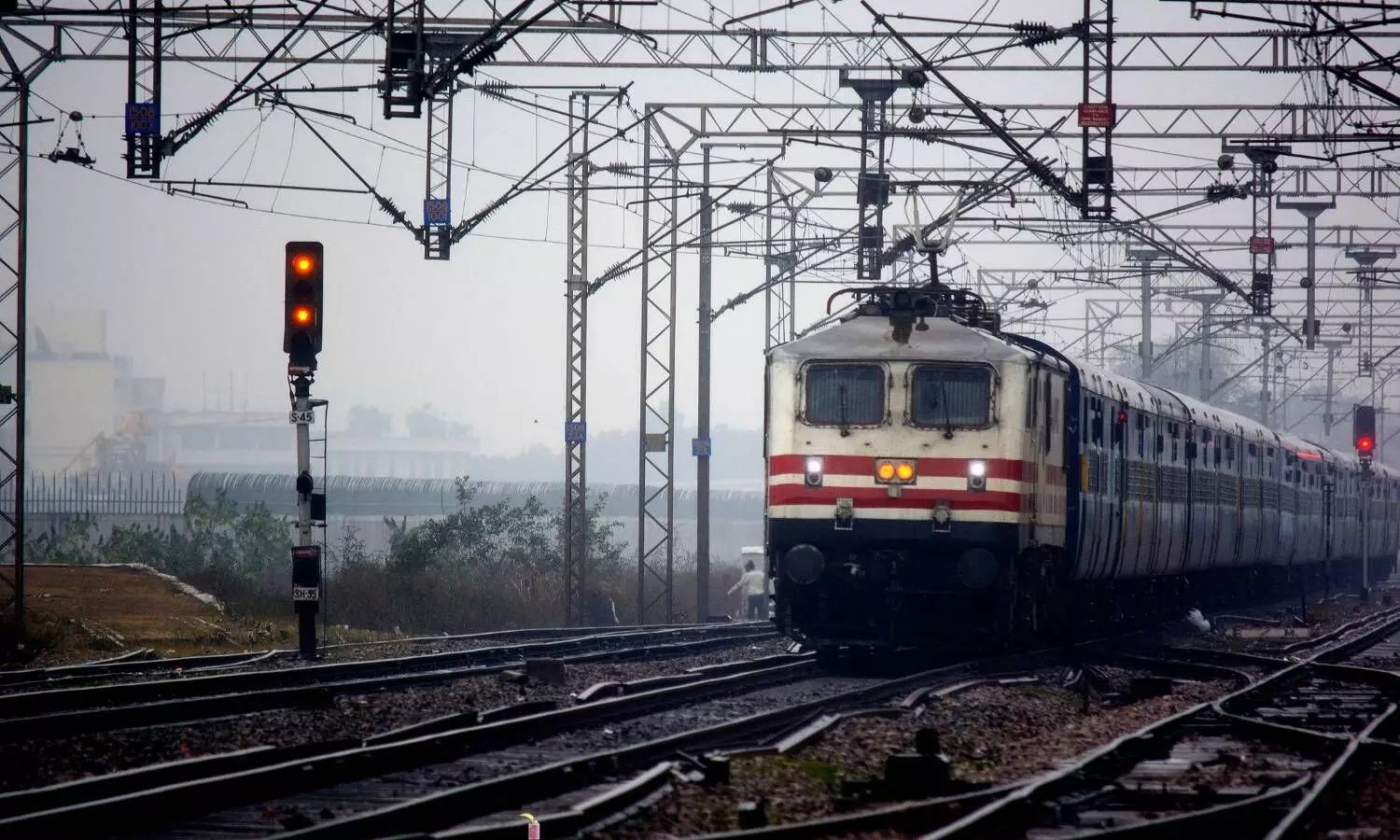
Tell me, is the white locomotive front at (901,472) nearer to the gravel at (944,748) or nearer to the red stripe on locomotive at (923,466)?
the red stripe on locomotive at (923,466)

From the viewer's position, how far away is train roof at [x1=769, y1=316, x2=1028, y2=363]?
57.2ft

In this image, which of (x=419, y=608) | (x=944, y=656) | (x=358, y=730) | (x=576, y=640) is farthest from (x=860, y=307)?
(x=419, y=608)

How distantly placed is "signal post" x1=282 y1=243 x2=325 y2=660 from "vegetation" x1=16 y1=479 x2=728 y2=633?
772 cm

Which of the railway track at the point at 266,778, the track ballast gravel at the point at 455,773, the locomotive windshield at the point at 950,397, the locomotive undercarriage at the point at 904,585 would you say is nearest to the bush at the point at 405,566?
the locomotive undercarriage at the point at 904,585

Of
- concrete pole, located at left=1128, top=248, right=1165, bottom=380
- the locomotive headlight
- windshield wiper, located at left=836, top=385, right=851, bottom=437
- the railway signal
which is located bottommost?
the locomotive headlight

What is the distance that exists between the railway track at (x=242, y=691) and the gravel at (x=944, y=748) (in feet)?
13.3

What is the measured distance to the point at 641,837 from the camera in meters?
8.36

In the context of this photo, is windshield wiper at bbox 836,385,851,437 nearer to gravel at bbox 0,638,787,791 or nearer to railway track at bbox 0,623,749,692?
gravel at bbox 0,638,787,791

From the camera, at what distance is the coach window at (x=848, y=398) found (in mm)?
17453

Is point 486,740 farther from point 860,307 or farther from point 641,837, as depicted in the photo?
point 860,307

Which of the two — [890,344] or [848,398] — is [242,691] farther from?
[890,344]

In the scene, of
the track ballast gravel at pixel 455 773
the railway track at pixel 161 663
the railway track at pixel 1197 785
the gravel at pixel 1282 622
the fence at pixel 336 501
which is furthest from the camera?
the fence at pixel 336 501

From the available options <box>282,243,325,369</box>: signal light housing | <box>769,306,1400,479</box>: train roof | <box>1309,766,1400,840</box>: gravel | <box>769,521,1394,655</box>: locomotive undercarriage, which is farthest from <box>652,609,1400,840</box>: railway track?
<box>282,243,325,369</box>: signal light housing

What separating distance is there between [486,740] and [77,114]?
14252mm
